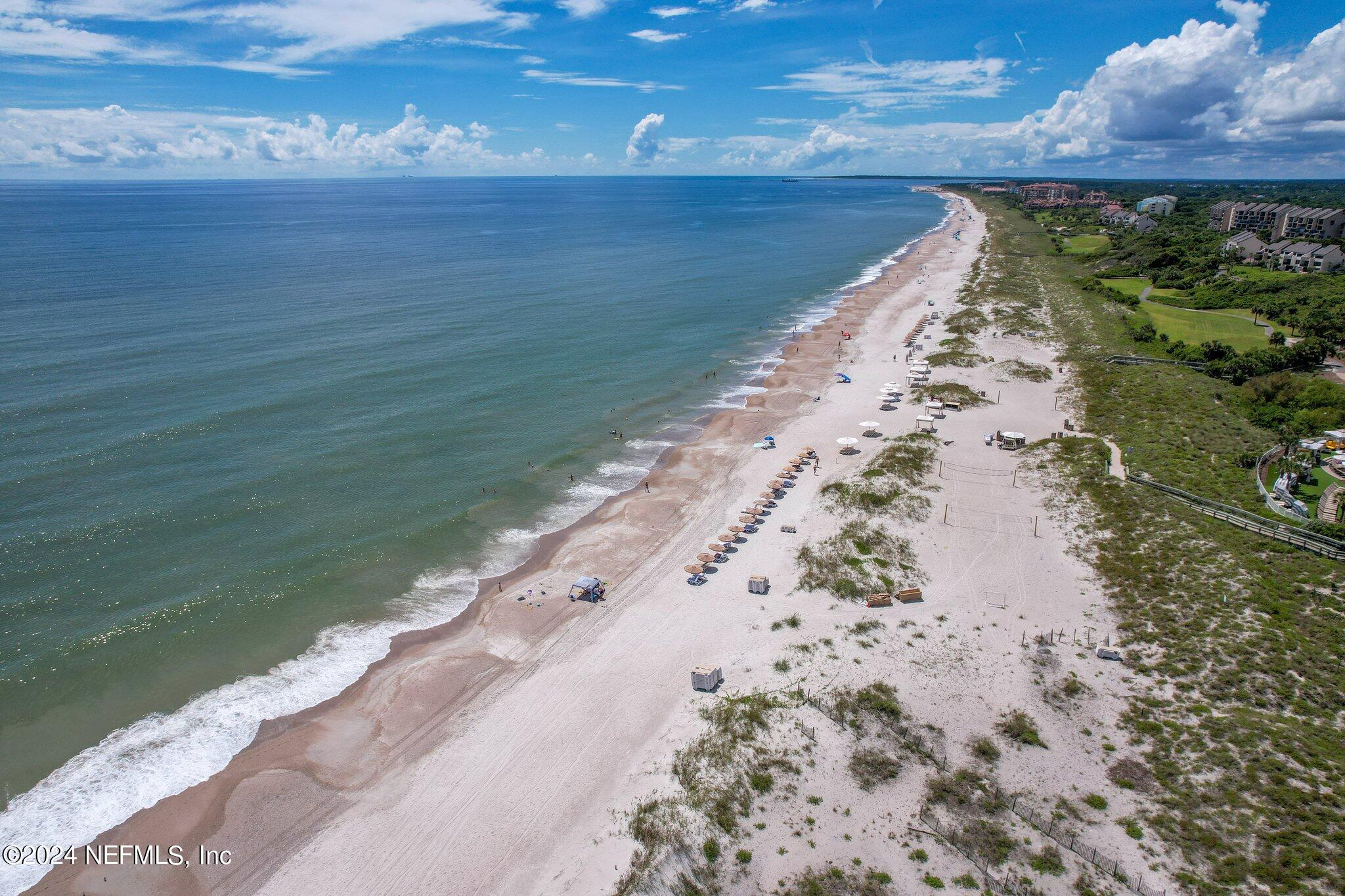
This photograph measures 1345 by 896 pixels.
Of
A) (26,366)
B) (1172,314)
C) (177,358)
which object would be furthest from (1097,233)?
(26,366)

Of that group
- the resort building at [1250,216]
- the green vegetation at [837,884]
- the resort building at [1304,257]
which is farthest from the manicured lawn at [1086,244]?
the green vegetation at [837,884]

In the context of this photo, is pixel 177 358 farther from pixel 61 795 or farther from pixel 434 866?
pixel 434 866

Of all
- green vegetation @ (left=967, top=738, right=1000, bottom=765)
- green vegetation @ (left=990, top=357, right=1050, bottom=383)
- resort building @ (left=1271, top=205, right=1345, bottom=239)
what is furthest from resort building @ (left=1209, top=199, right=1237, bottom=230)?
green vegetation @ (left=967, top=738, right=1000, bottom=765)

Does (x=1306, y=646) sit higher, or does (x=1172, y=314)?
(x=1172, y=314)

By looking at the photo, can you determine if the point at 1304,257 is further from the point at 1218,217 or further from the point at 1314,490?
the point at 1314,490

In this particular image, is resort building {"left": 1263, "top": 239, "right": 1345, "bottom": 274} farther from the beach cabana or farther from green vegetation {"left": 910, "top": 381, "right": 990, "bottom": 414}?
the beach cabana
